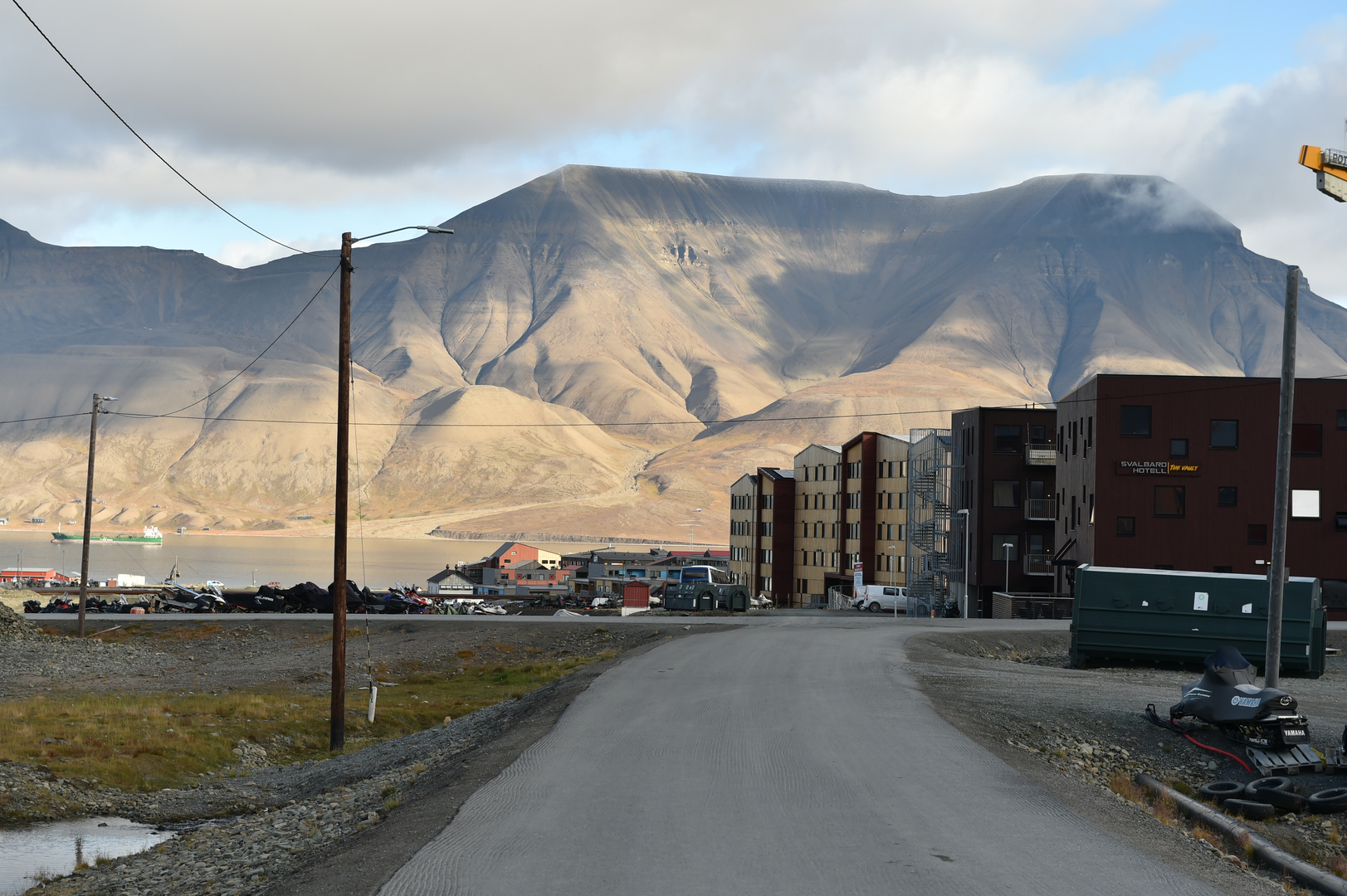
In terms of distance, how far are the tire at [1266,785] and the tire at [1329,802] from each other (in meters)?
0.71

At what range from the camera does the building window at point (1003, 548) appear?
80625 mm

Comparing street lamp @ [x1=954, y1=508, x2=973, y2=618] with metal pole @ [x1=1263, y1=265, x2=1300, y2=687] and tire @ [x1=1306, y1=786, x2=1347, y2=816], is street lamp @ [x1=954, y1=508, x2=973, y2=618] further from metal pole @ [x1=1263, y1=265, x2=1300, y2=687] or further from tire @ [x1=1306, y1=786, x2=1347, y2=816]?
tire @ [x1=1306, y1=786, x2=1347, y2=816]

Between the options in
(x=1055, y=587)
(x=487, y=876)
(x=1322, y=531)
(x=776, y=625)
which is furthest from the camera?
(x=1055, y=587)

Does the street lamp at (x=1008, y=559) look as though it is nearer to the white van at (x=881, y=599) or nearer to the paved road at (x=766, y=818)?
the white van at (x=881, y=599)

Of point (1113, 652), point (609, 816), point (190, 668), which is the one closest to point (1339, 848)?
point (609, 816)

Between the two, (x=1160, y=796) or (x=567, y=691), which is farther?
(x=567, y=691)

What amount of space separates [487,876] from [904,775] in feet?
21.6

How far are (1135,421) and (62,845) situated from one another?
60539mm

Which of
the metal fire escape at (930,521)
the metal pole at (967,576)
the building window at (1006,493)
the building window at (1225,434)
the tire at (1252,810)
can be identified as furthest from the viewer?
the metal fire escape at (930,521)

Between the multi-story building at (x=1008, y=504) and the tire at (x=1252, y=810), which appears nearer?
the tire at (x=1252, y=810)

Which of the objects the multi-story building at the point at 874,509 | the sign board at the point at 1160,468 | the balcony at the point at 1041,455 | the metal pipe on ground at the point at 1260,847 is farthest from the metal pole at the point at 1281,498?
the multi-story building at the point at 874,509

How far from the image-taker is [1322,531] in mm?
63719

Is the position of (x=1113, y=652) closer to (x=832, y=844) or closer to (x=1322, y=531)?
(x=832, y=844)

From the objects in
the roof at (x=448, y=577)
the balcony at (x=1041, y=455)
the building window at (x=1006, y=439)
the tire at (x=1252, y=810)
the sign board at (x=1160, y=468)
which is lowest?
the roof at (x=448, y=577)
